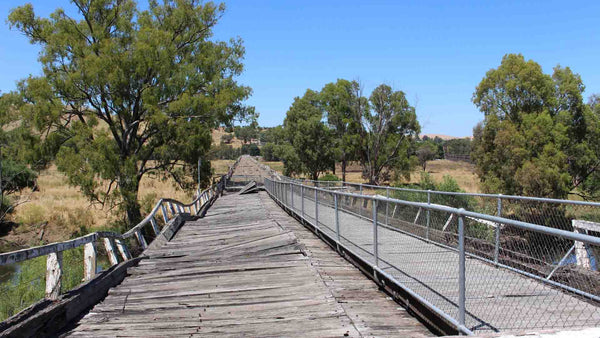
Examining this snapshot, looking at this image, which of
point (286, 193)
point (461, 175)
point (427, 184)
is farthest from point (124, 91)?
point (461, 175)

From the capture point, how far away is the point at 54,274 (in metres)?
5.38

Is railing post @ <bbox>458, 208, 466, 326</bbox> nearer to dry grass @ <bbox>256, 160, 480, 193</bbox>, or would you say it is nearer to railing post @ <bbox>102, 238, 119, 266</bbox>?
railing post @ <bbox>102, 238, 119, 266</bbox>

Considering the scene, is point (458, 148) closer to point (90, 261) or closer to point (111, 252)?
point (111, 252)

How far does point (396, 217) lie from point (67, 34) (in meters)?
25.7

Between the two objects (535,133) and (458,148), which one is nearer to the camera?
(535,133)

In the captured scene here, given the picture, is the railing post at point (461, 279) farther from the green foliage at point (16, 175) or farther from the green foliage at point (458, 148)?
the green foliage at point (458, 148)

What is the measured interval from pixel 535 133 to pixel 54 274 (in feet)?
95.0

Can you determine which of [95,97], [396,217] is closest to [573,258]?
[396,217]

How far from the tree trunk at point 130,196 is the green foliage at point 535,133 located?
23.6 m

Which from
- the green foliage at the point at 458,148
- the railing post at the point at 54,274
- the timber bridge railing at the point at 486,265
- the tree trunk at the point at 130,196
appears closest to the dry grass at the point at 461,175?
the tree trunk at the point at 130,196

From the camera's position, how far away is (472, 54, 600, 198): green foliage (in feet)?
87.5

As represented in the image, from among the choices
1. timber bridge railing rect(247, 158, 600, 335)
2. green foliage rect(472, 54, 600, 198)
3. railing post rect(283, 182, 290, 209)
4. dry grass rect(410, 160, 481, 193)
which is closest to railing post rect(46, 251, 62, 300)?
timber bridge railing rect(247, 158, 600, 335)

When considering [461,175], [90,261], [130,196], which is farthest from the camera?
[461,175]

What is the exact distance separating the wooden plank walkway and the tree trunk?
22.9 m
